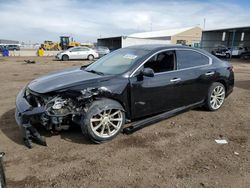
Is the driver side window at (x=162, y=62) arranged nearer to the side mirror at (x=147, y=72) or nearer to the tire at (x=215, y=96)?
the side mirror at (x=147, y=72)

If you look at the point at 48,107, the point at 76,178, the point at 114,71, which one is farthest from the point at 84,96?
the point at 76,178

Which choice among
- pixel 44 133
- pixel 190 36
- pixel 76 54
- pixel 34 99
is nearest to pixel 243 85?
pixel 44 133

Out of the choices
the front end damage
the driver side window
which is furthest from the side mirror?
the front end damage

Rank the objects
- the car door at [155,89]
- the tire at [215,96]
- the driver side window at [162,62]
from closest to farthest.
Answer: the car door at [155,89] → the driver side window at [162,62] → the tire at [215,96]

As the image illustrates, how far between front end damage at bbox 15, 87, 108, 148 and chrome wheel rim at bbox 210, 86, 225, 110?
9.26 feet

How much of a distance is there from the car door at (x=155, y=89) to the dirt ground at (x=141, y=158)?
41 centimetres

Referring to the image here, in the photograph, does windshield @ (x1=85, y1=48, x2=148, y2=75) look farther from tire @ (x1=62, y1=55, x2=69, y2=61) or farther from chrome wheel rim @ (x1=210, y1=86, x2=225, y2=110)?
tire @ (x1=62, y1=55, x2=69, y2=61)

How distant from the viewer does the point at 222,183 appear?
2.57 meters

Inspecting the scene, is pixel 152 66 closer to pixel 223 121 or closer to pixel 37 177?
pixel 223 121

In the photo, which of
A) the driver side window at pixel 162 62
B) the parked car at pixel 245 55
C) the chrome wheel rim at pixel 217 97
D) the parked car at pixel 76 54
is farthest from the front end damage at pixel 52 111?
the parked car at pixel 245 55

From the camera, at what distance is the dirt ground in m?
2.61

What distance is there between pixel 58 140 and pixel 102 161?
3.27ft

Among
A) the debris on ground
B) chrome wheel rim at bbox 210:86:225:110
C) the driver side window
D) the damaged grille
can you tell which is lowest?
the debris on ground

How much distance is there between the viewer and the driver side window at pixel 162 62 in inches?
158
